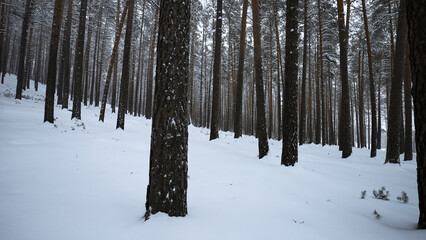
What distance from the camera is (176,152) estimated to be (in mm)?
2582

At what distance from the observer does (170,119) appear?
101 inches

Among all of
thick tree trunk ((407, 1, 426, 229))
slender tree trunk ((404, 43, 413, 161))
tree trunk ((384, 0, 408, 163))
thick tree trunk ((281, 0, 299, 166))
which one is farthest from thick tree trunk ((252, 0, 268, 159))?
slender tree trunk ((404, 43, 413, 161))

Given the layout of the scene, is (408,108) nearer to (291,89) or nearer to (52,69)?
(291,89)

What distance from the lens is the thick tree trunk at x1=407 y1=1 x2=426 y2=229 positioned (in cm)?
265

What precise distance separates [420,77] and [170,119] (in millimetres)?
3285

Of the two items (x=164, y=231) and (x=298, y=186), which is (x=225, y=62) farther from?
(x=164, y=231)

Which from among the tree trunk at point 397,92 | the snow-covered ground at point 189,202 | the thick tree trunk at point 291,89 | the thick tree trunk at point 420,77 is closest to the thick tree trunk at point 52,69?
the snow-covered ground at point 189,202

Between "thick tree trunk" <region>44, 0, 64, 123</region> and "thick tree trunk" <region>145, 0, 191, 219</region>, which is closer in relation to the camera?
"thick tree trunk" <region>145, 0, 191, 219</region>

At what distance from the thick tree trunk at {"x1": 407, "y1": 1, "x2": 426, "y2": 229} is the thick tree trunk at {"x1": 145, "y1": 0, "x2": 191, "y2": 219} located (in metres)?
3.03

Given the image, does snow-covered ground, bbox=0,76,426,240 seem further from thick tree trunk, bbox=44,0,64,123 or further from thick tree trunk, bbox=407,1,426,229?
thick tree trunk, bbox=44,0,64,123

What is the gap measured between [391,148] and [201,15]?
67.9 ft

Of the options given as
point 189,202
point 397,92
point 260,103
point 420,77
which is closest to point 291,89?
point 260,103

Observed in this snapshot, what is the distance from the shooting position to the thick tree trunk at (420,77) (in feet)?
8.69

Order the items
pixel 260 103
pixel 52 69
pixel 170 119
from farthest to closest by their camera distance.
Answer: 1. pixel 52 69
2. pixel 260 103
3. pixel 170 119
